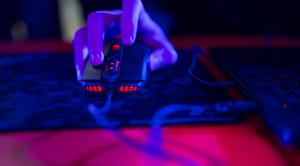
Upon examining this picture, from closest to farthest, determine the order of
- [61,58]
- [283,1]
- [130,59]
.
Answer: [130,59], [61,58], [283,1]

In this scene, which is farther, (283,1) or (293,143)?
(283,1)

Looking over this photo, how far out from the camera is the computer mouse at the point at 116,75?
51 cm

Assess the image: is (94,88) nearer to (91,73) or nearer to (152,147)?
(91,73)

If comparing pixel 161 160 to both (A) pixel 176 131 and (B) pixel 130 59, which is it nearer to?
(A) pixel 176 131

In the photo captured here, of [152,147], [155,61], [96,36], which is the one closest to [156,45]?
[155,61]

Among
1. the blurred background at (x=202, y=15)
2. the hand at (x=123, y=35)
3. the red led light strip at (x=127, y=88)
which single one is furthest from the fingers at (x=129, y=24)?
the blurred background at (x=202, y=15)

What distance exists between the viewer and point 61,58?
2.55ft

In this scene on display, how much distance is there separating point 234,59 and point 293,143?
0.97 ft

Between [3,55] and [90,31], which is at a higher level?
[90,31]

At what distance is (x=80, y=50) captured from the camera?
613 mm

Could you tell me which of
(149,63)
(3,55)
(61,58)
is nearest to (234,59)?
(149,63)

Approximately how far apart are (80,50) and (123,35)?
97 millimetres

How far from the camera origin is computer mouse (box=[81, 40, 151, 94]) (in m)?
0.51

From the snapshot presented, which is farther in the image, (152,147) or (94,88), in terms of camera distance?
(94,88)
